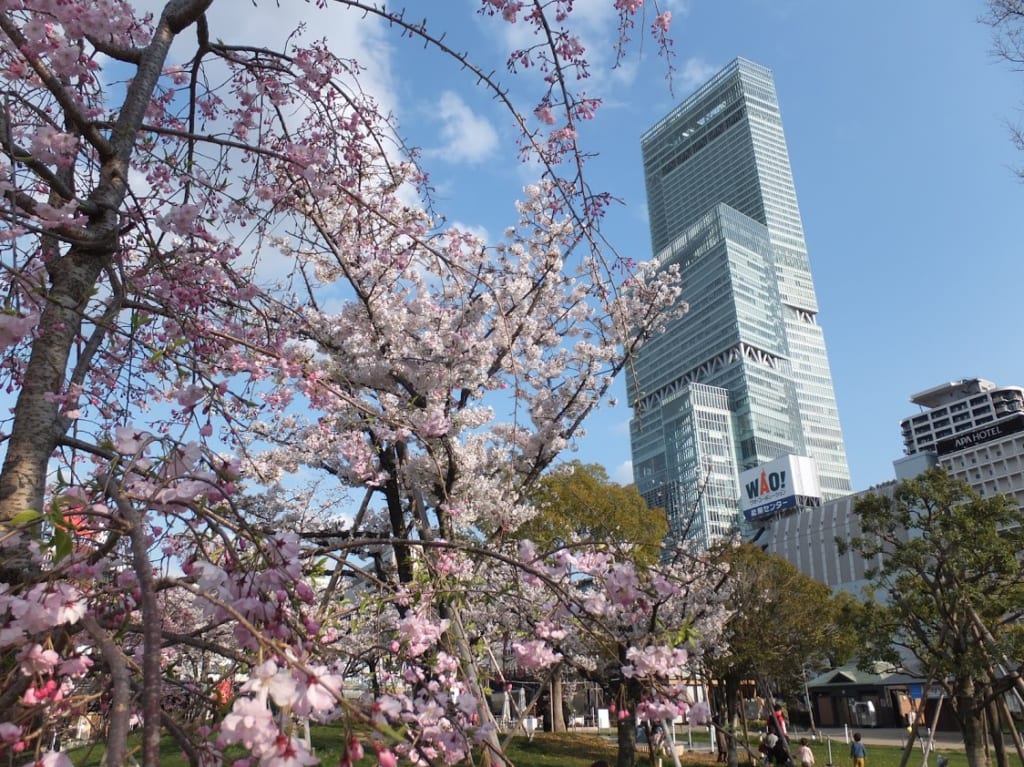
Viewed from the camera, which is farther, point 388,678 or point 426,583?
point 388,678

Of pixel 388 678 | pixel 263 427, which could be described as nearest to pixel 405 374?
pixel 263 427

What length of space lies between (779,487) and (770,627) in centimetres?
5807

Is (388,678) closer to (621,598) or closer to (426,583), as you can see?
(426,583)

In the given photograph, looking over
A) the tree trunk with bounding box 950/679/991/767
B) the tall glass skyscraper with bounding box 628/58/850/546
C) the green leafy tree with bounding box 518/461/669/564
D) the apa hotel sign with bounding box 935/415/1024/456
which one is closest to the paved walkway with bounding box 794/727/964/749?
the green leafy tree with bounding box 518/461/669/564

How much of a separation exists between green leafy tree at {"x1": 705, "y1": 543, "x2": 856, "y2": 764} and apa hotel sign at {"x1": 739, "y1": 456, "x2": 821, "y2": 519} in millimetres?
48995

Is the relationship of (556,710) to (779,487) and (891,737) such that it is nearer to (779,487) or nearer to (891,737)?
(891,737)

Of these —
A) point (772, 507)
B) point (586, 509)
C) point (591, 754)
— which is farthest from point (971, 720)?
point (772, 507)

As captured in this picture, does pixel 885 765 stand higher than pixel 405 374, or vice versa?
pixel 405 374

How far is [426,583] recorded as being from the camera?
3865mm

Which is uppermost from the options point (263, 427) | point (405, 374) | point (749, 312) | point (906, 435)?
point (749, 312)

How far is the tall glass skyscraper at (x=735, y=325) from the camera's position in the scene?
9131 centimetres

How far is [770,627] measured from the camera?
60.0 feet

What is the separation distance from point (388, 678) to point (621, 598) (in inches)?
87.9

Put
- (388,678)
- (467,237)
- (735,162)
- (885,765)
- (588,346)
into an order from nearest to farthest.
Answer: (388,678), (467,237), (588,346), (885,765), (735,162)
